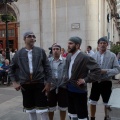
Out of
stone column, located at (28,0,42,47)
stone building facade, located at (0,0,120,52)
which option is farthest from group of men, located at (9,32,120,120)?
stone column, located at (28,0,42,47)

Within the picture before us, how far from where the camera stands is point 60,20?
1667 centimetres

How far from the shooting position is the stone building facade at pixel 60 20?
1596 centimetres

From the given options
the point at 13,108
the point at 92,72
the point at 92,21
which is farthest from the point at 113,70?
the point at 92,21

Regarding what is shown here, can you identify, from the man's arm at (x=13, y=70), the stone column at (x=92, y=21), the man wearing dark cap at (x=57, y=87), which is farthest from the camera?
the stone column at (x=92, y=21)

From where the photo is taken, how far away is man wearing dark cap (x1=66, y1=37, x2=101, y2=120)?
12.7 ft

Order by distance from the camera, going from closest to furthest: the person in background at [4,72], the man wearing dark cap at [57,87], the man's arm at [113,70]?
1. the man's arm at [113,70]
2. the man wearing dark cap at [57,87]
3. the person in background at [4,72]

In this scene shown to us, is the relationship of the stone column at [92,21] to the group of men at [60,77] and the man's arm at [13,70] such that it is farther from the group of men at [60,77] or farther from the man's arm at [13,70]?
the man's arm at [13,70]

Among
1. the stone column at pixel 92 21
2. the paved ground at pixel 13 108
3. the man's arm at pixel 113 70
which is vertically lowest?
the paved ground at pixel 13 108

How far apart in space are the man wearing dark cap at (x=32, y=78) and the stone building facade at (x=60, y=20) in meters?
11.9

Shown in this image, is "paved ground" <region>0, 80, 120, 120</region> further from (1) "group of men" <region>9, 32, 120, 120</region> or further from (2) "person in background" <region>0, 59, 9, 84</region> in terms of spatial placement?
(2) "person in background" <region>0, 59, 9, 84</region>

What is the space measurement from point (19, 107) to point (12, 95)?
1.71 metres

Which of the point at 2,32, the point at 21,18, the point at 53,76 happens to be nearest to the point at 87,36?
the point at 21,18

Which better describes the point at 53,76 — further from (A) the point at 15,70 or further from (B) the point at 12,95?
(B) the point at 12,95

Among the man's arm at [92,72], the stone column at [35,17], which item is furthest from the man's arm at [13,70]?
the stone column at [35,17]
